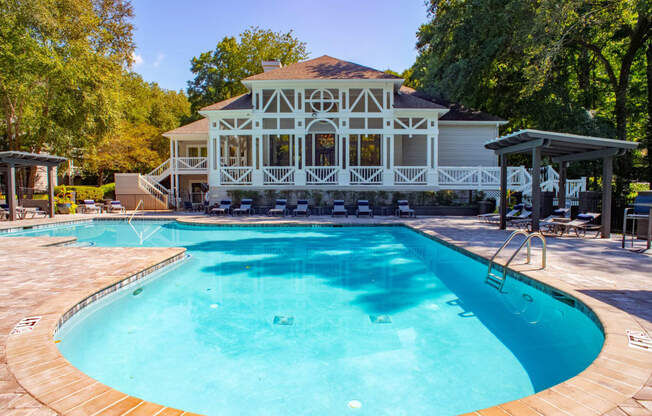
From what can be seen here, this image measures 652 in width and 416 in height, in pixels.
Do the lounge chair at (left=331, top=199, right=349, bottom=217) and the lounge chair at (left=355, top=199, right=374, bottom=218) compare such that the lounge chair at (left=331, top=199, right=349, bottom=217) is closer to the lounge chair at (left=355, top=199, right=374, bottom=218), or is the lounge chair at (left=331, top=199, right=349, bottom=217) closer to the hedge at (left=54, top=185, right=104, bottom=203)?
the lounge chair at (left=355, top=199, right=374, bottom=218)

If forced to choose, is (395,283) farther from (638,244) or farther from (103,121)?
(103,121)

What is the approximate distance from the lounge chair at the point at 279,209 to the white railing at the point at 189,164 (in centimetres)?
713

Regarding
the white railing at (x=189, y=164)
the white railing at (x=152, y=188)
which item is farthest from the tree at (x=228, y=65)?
the white railing at (x=152, y=188)

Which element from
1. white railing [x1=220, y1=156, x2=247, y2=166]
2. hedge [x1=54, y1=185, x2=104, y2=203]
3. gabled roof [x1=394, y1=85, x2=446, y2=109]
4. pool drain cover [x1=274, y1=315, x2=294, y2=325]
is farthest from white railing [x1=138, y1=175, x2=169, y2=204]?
pool drain cover [x1=274, y1=315, x2=294, y2=325]

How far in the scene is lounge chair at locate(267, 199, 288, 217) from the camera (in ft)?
56.3

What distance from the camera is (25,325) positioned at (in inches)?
147

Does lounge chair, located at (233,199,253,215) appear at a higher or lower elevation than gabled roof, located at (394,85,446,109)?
lower

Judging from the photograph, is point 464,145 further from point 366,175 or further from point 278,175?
point 278,175

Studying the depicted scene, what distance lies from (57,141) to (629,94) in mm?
33350

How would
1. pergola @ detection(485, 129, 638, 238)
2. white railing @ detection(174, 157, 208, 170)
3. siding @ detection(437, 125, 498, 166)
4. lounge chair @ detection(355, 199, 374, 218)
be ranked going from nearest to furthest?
pergola @ detection(485, 129, 638, 238) → lounge chair @ detection(355, 199, 374, 218) → siding @ detection(437, 125, 498, 166) → white railing @ detection(174, 157, 208, 170)

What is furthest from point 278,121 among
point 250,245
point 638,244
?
point 638,244

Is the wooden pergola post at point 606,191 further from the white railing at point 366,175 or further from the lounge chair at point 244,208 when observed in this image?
the lounge chair at point 244,208

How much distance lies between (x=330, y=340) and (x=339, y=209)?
12.5m

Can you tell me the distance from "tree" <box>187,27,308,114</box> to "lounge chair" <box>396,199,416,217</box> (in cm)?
2049
